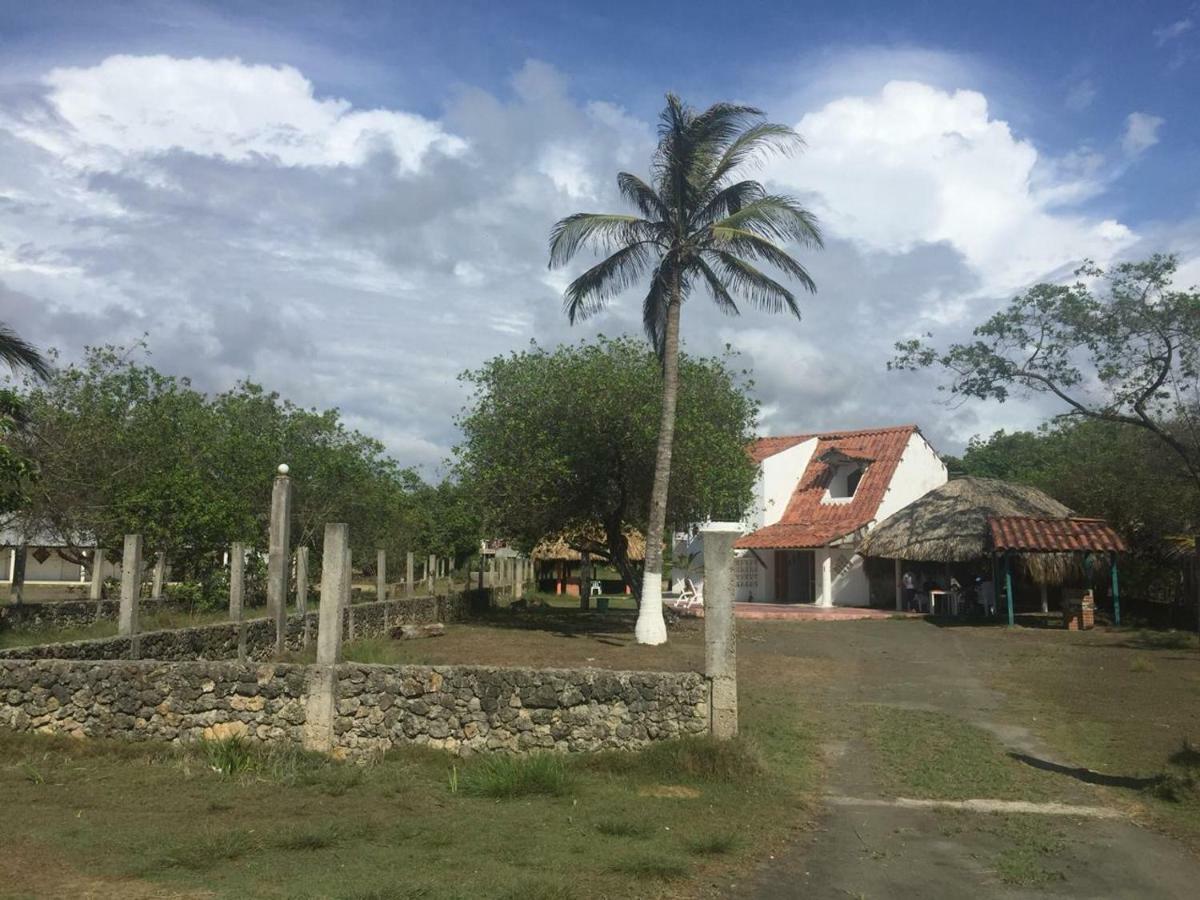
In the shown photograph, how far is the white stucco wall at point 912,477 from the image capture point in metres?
35.5

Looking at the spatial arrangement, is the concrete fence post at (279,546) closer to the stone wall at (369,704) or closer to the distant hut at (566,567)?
the stone wall at (369,704)

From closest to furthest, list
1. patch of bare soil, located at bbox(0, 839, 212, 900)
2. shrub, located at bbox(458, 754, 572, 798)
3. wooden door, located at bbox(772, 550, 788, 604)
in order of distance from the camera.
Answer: patch of bare soil, located at bbox(0, 839, 212, 900), shrub, located at bbox(458, 754, 572, 798), wooden door, located at bbox(772, 550, 788, 604)

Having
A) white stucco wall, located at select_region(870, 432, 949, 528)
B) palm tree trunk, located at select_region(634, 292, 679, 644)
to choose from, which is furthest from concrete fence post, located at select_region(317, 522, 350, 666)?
white stucco wall, located at select_region(870, 432, 949, 528)

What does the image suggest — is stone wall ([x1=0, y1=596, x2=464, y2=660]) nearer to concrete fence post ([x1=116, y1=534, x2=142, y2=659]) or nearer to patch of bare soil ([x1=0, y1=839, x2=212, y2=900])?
concrete fence post ([x1=116, y1=534, x2=142, y2=659])

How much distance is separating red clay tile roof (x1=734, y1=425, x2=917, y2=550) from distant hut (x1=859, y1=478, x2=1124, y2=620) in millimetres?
1500

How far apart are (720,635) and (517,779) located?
96.3 inches

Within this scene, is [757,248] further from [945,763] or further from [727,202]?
[945,763]

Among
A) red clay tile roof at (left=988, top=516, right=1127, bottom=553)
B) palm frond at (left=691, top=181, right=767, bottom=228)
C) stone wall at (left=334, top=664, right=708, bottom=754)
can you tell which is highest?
palm frond at (left=691, top=181, right=767, bottom=228)

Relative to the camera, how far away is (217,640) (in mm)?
14766

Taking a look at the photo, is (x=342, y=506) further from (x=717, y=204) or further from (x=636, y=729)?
(x=636, y=729)

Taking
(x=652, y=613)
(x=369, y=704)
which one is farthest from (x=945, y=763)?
(x=652, y=613)

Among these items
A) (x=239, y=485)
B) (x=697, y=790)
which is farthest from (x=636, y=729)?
(x=239, y=485)

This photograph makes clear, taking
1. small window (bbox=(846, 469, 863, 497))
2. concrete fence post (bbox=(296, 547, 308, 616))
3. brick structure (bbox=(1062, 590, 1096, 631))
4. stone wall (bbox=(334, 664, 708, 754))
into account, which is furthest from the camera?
small window (bbox=(846, 469, 863, 497))

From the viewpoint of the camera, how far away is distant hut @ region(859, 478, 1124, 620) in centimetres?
2739
